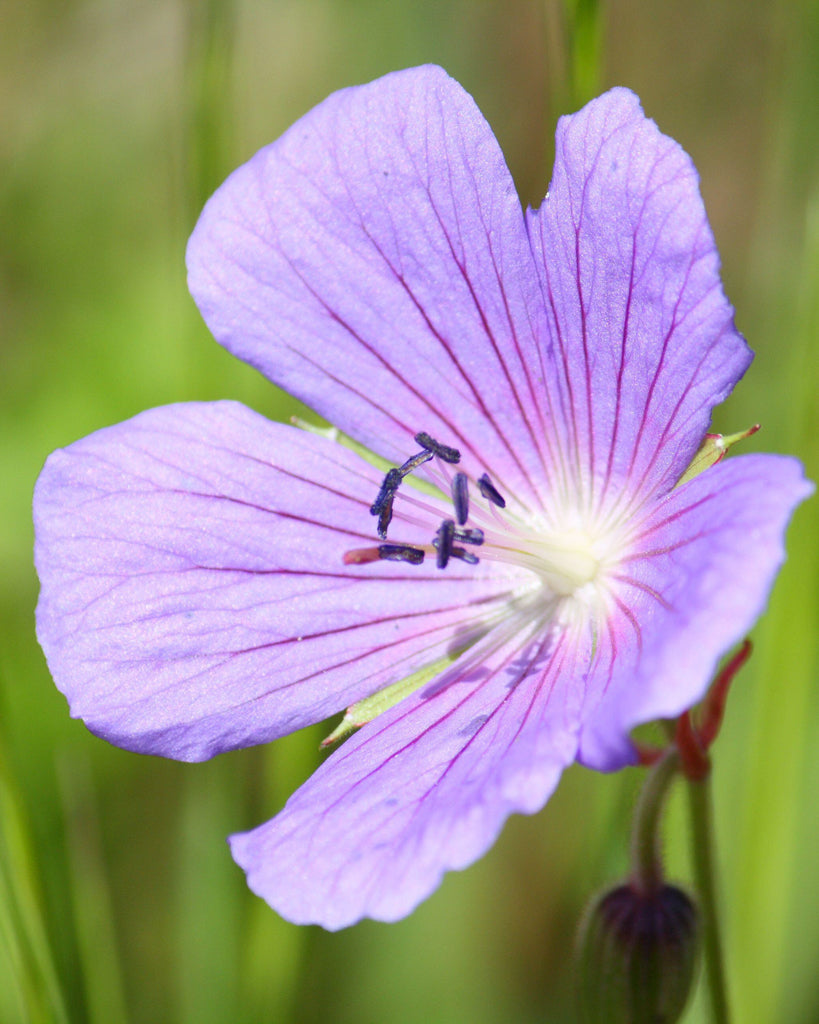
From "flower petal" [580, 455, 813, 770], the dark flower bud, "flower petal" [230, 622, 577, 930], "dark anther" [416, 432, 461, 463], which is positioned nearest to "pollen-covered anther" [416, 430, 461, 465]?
"dark anther" [416, 432, 461, 463]

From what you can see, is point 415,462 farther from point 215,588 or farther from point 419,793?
point 419,793

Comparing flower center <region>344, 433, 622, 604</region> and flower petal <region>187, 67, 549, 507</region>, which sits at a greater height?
flower petal <region>187, 67, 549, 507</region>

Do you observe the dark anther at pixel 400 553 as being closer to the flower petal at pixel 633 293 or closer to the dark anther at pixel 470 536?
the dark anther at pixel 470 536

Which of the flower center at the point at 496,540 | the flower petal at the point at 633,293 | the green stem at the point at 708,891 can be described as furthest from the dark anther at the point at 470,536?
the green stem at the point at 708,891

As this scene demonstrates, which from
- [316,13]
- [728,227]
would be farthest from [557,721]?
[316,13]

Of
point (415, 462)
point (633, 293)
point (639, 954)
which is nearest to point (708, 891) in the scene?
point (639, 954)

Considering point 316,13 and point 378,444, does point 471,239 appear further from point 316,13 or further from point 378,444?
point 316,13

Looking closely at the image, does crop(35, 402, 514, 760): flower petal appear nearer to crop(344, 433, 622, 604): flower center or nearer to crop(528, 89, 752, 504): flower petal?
crop(344, 433, 622, 604): flower center
